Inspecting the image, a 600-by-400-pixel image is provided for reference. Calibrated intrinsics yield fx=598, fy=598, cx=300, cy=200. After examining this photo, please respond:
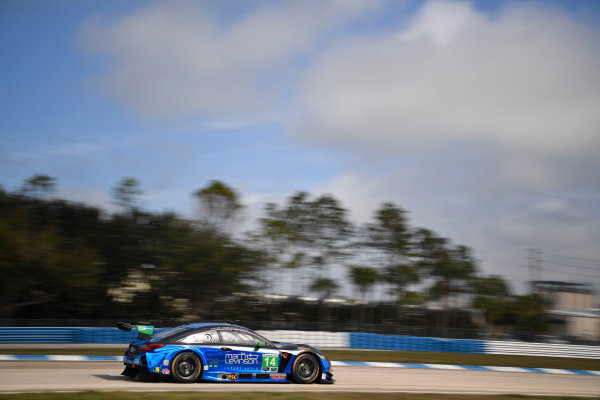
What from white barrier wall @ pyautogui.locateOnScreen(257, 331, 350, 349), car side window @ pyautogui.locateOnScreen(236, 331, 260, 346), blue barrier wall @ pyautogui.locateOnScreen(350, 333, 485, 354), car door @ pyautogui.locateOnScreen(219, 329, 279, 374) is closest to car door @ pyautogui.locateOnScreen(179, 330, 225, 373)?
car door @ pyautogui.locateOnScreen(219, 329, 279, 374)

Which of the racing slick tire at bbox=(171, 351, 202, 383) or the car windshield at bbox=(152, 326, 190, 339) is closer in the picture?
the racing slick tire at bbox=(171, 351, 202, 383)

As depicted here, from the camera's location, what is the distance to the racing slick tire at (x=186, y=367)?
1097 cm

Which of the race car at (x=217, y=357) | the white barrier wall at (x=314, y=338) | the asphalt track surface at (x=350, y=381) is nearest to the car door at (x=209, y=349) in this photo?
the race car at (x=217, y=357)

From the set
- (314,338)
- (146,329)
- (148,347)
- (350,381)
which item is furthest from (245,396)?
(314,338)

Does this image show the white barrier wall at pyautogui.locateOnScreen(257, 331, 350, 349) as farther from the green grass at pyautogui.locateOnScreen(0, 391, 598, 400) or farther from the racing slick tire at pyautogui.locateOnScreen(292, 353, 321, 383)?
the green grass at pyautogui.locateOnScreen(0, 391, 598, 400)

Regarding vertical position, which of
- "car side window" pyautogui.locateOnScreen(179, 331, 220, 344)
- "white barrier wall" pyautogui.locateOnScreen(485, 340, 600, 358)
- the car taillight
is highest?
"car side window" pyautogui.locateOnScreen(179, 331, 220, 344)

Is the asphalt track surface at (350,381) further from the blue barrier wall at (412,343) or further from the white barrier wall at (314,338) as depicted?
the white barrier wall at (314,338)

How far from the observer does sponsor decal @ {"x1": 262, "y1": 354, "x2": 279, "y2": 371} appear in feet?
38.1

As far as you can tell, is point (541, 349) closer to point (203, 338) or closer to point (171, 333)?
point (203, 338)

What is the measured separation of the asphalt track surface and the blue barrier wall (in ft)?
33.5

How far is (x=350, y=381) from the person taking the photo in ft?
42.3

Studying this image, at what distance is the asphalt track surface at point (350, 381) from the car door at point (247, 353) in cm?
34

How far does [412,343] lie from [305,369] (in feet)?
58.1

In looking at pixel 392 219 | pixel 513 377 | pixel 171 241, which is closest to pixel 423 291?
pixel 392 219
